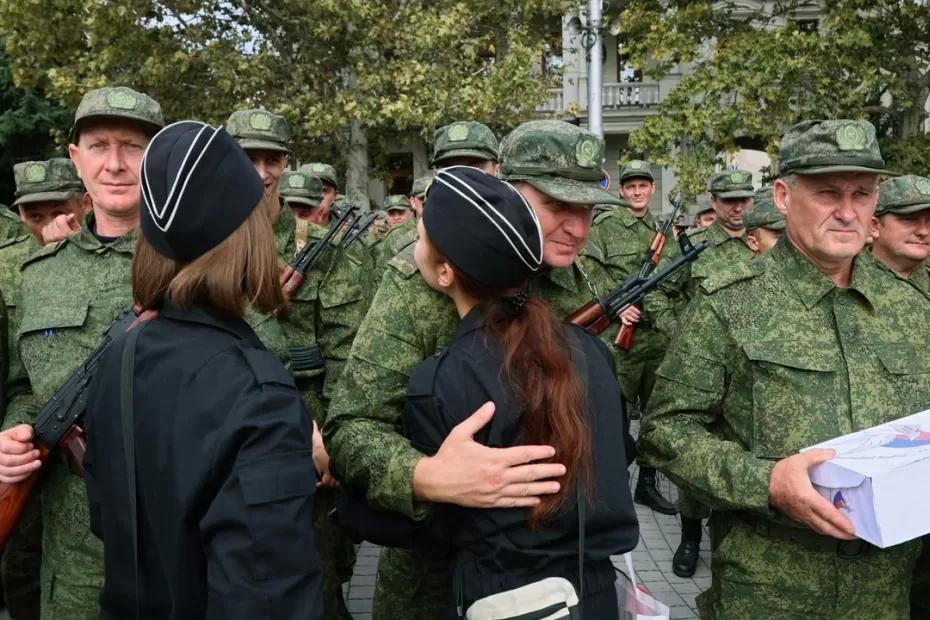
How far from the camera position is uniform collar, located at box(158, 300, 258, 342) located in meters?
1.74

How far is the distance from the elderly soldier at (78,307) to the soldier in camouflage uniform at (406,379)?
0.92m

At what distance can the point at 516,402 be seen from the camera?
73.7 inches

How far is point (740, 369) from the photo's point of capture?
2488 mm

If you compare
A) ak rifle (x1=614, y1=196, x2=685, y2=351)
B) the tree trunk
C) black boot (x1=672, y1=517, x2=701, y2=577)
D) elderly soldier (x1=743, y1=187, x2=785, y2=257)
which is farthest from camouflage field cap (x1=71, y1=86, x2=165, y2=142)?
the tree trunk

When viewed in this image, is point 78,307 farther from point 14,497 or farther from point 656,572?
point 656,572

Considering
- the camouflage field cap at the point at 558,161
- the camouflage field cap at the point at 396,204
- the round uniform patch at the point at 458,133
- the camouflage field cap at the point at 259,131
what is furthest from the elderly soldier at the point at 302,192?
the camouflage field cap at the point at 396,204

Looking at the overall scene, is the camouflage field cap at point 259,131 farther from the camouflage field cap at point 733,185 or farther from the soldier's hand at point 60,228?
the camouflage field cap at point 733,185

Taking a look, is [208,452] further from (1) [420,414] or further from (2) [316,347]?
(2) [316,347]

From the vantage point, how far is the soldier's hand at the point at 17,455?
2.47 m

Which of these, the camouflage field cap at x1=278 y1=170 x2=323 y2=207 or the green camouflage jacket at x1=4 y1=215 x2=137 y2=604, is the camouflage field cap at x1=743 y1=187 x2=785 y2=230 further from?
the green camouflage jacket at x1=4 y1=215 x2=137 y2=604

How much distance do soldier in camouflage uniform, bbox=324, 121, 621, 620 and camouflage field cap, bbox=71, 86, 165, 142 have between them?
42.0 inches

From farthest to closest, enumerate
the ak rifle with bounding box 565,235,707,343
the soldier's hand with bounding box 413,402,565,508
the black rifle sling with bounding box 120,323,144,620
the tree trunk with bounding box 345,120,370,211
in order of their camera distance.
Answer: the tree trunk with bounding box 345,120,370,211 → the ak rifle with bounding box 565,235,707,343 → the soldier's hand with bounding box 413,402,565,508 → the black rifle sling with bounding box 120,323,144,620

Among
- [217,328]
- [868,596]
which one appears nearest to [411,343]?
[217,328]

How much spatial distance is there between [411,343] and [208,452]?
2.71 ft
